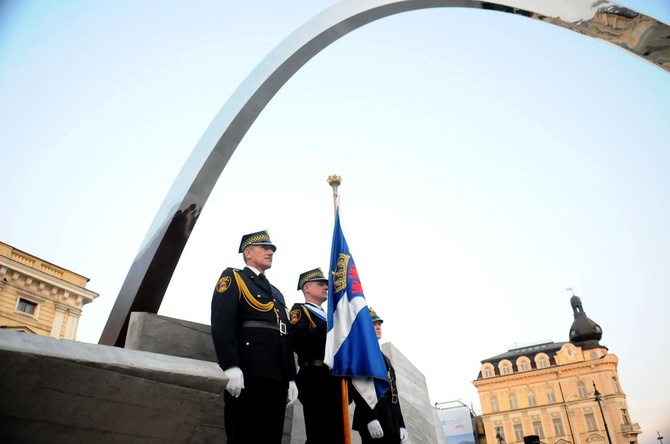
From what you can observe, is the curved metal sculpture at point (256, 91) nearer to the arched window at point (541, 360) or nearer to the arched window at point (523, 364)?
the arched window at point (541, 360)

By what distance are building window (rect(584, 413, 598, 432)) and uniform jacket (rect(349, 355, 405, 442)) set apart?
46.8m

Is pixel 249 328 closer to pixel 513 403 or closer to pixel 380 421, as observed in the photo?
pixel 380 421

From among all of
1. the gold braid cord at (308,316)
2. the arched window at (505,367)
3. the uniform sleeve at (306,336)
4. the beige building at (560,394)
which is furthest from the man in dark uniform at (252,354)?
the arched window at (505,367)

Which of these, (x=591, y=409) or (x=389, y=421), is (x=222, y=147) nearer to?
(x=389, y=421)

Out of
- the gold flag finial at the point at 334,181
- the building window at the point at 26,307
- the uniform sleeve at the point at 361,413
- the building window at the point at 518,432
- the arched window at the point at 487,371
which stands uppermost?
the arched window at the point at 487,371

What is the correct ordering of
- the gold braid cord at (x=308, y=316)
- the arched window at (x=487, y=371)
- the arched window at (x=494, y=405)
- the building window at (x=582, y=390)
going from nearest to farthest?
the gold braid cord at (x=308, y=316), the building window at (x=582, y=390), the arched window at (x=494, y=405), the arched window at (x=487, y=371)

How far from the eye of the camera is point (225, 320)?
3.08 metres

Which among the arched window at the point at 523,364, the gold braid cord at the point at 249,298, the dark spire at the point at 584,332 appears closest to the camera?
the gold braid cord at the point at 249,298

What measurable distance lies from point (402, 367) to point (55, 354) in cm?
581

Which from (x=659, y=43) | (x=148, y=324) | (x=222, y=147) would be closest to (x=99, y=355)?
(x=148, y=324)

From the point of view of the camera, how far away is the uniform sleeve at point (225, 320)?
115 inches

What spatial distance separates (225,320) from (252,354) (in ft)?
0.90

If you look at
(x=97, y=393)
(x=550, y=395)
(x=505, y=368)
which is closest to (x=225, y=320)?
(x=97, y=393)

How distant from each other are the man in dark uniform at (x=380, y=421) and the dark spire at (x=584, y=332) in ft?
154
